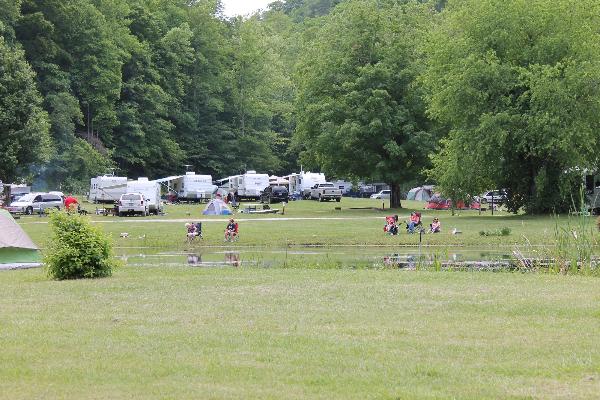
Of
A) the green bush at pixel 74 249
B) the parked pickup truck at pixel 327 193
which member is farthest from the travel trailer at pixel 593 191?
the green bush at pixel 74 249

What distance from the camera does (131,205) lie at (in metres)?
55.8

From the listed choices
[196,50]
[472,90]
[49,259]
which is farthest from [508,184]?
[196,50]

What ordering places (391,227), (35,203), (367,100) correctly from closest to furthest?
(391,227) < (367,100) < (35,203)

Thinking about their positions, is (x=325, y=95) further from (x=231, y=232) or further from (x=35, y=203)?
(x=231, y=232)

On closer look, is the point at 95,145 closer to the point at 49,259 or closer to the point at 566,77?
the point at 566,77

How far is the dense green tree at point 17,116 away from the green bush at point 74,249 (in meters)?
44.1

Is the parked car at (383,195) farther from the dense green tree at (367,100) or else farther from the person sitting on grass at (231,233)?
the person sitting on grass at (231,233)

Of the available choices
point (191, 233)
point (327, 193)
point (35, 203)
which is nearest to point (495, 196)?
point (327, 193)

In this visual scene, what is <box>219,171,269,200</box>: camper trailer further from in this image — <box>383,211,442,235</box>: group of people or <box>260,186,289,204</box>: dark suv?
<box>383,211,442,235</box>: group of people

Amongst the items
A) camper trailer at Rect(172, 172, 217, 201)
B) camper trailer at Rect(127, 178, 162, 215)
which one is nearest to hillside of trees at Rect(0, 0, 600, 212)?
camper trailer at Rect(127, 178, 162, 215)

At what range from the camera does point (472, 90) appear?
1783 inches

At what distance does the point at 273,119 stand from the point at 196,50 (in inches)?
473

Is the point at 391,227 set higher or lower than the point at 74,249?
lower

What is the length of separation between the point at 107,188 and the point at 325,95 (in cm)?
1988
